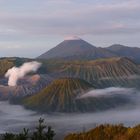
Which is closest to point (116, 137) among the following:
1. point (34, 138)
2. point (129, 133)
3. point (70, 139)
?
point (129, 133)

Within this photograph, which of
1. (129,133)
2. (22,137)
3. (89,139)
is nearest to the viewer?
(22,137)

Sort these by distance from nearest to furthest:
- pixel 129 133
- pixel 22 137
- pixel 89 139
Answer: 1. pixel 22 137
2. pixel 129 133
3. pixel 89 139

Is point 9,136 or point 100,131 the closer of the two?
point 9,136

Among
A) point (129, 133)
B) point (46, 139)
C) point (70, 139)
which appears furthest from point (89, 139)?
point (46, 139)

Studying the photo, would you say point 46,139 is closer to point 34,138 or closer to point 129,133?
point 34,138

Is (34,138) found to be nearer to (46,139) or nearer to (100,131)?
(46,139)

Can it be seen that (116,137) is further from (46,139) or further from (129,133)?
(46,139)

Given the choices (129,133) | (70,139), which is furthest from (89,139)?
(129,133)

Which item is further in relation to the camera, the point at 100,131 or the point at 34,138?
the point at 100,131
